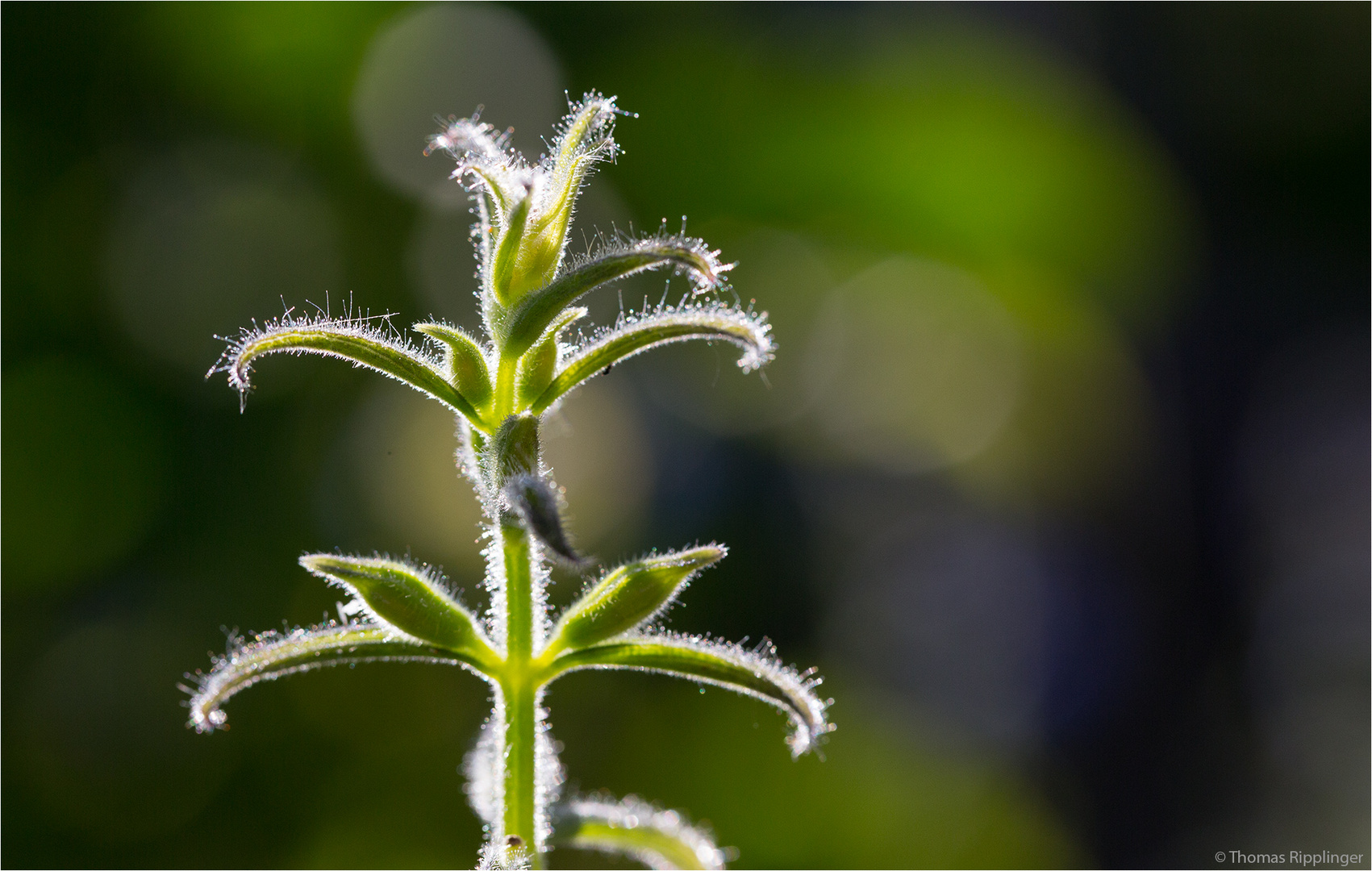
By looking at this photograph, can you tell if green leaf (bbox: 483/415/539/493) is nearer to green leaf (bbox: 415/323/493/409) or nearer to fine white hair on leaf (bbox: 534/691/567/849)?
green leaf (bbox: 415/323/493/409)

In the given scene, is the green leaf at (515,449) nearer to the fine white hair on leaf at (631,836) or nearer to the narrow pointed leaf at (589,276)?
the narrow pointed leaf at (589,276)

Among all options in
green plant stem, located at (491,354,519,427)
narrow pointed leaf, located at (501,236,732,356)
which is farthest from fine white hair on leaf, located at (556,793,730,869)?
narrow pointed leaf, located at (501,236,732,356)

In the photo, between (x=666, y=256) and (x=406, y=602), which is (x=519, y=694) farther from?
(x=666, y=256)

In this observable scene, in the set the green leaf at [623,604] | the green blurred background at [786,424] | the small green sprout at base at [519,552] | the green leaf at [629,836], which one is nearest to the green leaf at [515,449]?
the small green sprout at base at [519,552]

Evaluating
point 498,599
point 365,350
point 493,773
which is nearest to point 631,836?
point 493,773

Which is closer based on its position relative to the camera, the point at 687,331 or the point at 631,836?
the point at 687,331

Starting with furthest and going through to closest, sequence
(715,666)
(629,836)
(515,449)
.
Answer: (629,836)
(715,666)
(515,449)
